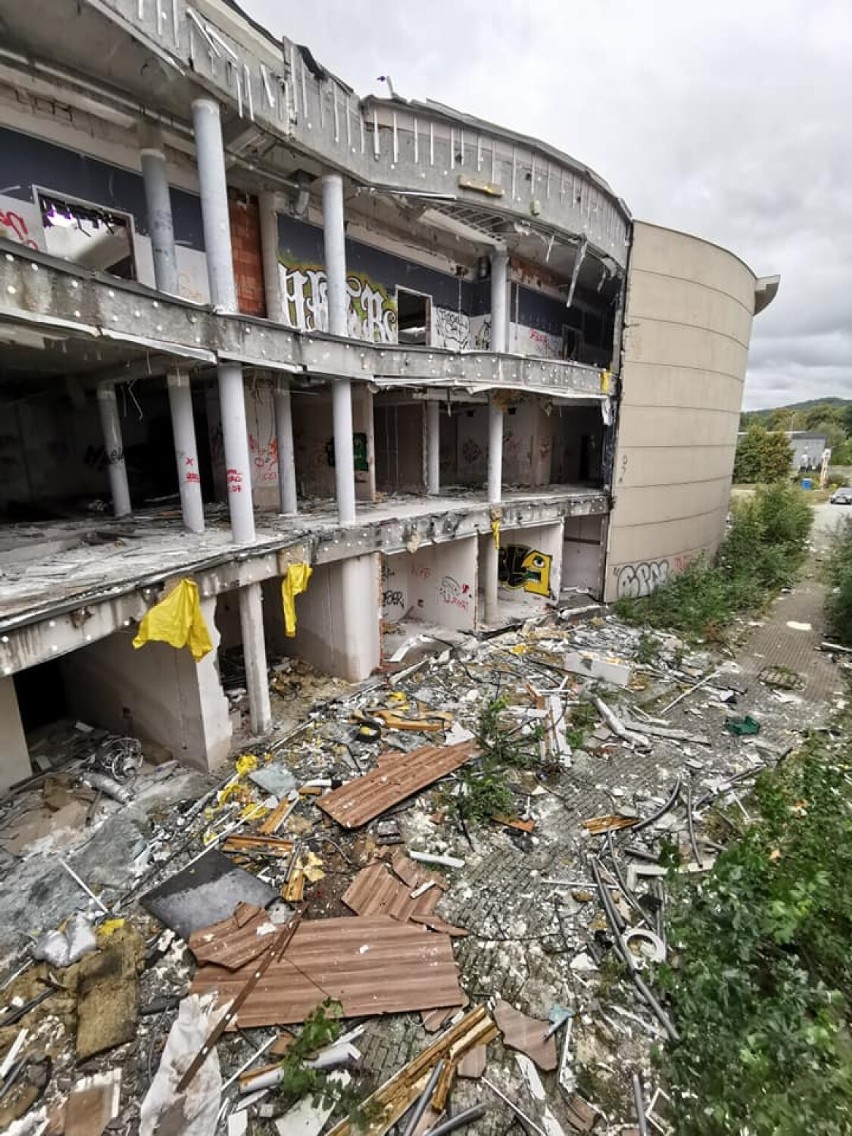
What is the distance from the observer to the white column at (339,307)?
10.5 m

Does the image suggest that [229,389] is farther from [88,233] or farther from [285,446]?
[88,233]

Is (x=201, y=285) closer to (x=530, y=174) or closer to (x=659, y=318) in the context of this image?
(x=530, y=174)

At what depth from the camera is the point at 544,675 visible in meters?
12.8

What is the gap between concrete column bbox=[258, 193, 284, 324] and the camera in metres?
11.9

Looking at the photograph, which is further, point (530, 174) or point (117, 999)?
point (530, 174)

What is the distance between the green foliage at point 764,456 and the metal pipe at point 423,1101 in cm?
5278

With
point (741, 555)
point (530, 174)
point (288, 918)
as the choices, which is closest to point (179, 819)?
point (288, 918)

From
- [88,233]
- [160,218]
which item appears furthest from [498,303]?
[88,233]

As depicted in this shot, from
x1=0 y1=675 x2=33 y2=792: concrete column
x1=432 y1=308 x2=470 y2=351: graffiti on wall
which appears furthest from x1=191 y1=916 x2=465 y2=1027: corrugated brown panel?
x1=432 y1=308 x2=470 y2=351: graffiti on wall

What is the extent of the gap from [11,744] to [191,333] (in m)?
→ 7.14

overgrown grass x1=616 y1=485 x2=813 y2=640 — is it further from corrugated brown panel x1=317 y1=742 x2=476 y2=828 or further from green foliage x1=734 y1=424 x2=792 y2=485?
green foliage x1=734 y1=424 x2=792 y2=485

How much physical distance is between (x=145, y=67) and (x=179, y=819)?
1103cm

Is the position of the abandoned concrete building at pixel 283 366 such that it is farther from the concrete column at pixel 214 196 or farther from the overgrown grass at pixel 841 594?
the overgrown grass at pixel 841 594

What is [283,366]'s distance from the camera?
973 cm
